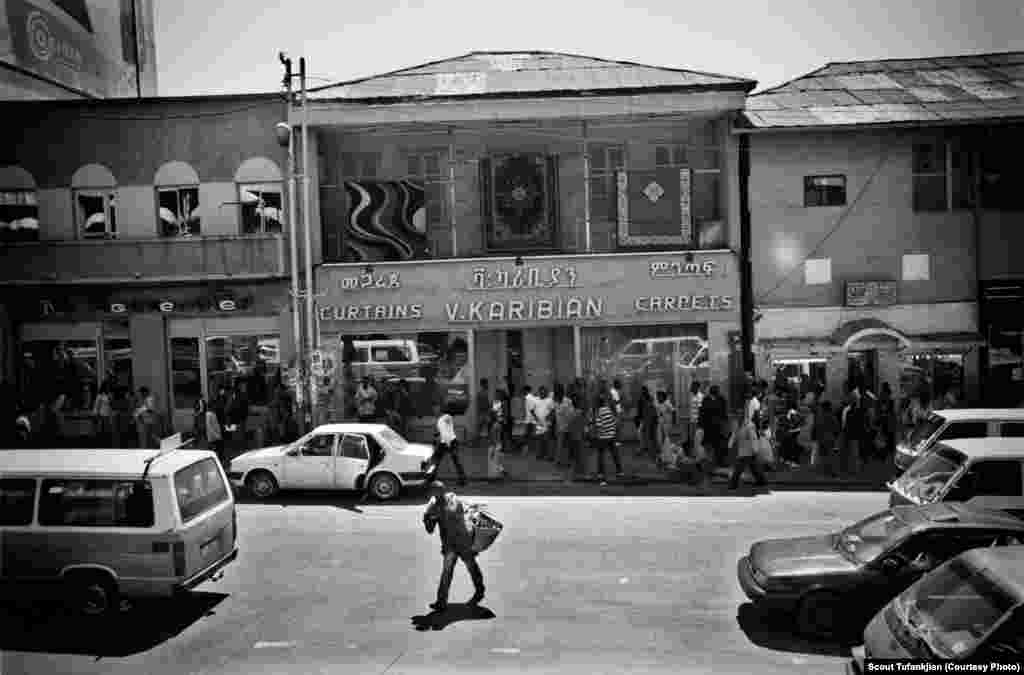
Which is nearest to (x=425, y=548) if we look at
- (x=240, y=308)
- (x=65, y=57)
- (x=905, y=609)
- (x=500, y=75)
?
(x=905, y=609)

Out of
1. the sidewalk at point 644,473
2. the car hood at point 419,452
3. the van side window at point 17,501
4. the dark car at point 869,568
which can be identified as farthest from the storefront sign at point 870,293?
the van side window at point 17,501

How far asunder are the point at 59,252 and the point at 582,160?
43.7ft

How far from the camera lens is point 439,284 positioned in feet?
69.4

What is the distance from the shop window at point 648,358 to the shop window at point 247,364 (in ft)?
26.1

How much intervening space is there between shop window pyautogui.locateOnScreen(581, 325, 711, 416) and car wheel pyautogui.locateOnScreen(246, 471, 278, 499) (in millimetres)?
8658

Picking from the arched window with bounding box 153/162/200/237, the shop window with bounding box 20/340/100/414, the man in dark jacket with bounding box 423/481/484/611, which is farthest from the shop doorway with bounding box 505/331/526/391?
the man in dark jacket with bounding box 423/481/484/611

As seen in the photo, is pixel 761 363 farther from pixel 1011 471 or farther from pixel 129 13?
pixel 129 13

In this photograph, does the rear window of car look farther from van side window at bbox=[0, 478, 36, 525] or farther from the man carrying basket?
the man carrying basket

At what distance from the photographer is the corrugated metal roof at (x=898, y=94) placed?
20814mm

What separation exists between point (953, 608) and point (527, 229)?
638 inches

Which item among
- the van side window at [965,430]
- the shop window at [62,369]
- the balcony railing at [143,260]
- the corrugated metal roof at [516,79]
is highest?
the corrugated metal roof at [516,79]

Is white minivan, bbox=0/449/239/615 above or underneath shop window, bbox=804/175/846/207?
underneath

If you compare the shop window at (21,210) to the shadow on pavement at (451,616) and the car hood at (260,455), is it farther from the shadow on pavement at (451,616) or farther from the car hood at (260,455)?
the shadow on pavement at (451,616)

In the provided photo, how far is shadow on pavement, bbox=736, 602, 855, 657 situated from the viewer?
855 centimetres
